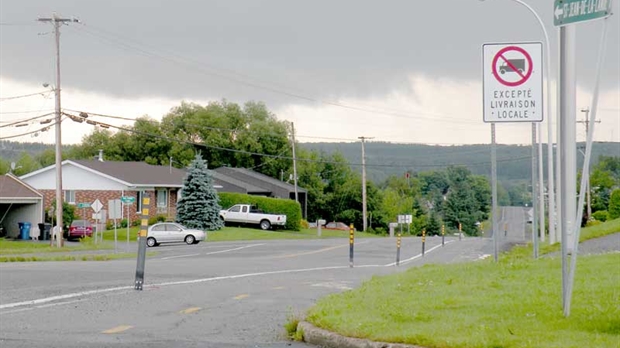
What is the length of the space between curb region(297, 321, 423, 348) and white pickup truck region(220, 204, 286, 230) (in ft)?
226

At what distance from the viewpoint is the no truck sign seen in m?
15.1

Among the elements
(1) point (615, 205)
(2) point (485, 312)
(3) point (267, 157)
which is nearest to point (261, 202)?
(1) point (615, 205)

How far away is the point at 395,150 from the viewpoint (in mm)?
142750

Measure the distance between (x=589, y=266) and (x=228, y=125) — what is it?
349 ft

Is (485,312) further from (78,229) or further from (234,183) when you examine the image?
(234,183)

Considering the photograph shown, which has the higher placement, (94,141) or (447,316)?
(94,141)

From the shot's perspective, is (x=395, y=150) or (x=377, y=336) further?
(x=395, y=150)

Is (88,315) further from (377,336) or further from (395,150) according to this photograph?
(395,150)

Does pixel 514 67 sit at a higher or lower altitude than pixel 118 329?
higher

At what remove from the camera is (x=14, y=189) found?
6575 centimetres

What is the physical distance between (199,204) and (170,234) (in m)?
17.0

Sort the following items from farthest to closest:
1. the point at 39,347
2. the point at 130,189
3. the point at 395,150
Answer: the point at 395,150 < the point at 130,189 < the point at 39,347

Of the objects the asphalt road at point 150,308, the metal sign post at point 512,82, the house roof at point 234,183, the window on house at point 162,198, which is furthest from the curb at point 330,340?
the house roof at point 234,183

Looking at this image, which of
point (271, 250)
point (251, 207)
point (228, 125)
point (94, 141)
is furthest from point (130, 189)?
point (94, 141)
